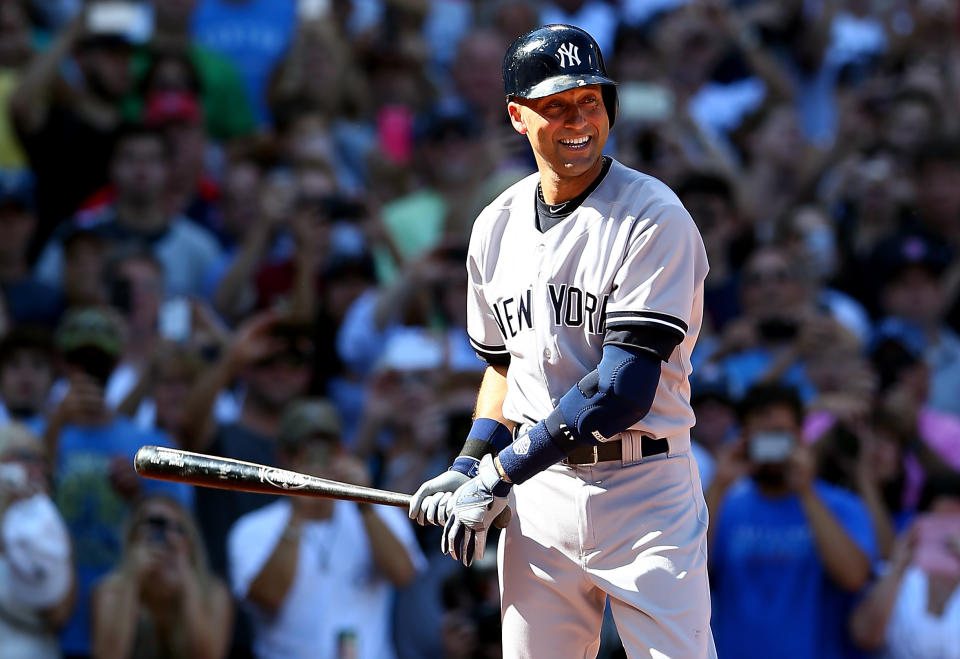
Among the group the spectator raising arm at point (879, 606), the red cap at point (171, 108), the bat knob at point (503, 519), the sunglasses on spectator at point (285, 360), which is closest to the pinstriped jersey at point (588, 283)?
the bat knob at point (503, 519)

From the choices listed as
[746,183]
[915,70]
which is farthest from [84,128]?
[915,70]

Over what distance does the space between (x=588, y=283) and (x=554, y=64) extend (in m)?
0.55

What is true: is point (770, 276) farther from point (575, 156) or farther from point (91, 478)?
point (575, 156)

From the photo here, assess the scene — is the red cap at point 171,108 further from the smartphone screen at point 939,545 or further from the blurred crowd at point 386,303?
the smartphone screen at point 939,545

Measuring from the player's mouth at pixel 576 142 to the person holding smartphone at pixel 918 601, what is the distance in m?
3.55

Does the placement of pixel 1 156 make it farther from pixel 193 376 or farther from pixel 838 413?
pixel 838 413

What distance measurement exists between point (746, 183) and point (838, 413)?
2.84m

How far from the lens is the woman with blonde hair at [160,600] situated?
5.96m

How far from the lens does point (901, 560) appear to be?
6363mm

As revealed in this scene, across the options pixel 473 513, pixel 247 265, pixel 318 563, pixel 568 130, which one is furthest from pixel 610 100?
pixel 247 265

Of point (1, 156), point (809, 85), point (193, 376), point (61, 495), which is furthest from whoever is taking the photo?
point (809, 85)

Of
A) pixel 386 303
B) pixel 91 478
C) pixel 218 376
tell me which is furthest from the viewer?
pixel 386 303

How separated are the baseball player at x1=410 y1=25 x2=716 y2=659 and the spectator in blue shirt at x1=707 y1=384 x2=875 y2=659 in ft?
9.22

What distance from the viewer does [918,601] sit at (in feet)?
20.9
